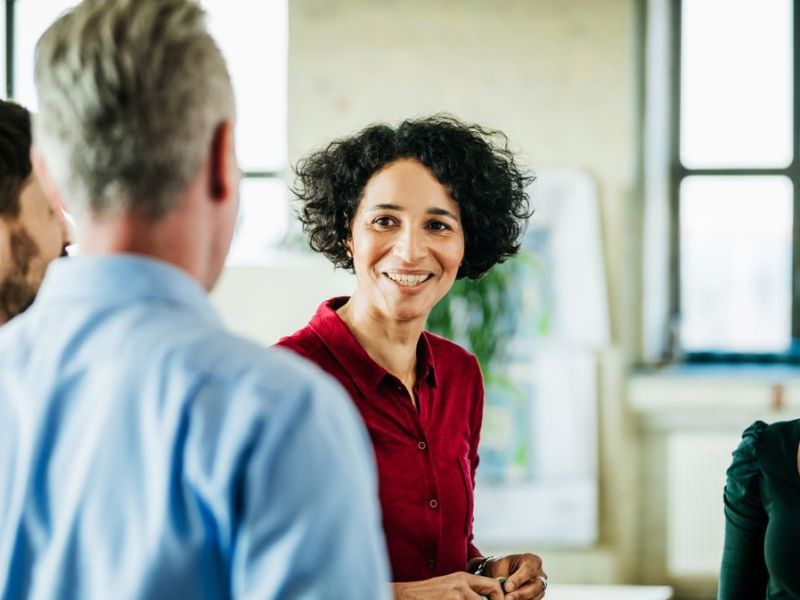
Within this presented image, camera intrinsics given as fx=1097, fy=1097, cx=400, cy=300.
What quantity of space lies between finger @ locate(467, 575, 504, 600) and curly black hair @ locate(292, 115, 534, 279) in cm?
58

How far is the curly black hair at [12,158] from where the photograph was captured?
4.15 ft

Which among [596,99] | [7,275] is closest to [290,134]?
[596,99]

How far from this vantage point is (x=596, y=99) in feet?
15.1

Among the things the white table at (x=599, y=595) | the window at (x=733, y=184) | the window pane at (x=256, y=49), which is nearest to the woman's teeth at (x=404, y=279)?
the white table at (x=599, y=595)

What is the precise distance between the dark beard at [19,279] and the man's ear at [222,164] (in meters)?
0.55

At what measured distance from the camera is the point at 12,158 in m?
1.28

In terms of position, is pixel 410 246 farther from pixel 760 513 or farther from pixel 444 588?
pixel 760 513

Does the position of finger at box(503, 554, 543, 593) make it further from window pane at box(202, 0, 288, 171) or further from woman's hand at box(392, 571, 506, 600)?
window pane at box(202, 0, 288, 171)

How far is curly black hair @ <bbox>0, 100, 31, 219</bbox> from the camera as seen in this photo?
4.15ft

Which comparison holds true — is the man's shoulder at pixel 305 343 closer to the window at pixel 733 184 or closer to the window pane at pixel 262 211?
the window pane at pixel 262 211

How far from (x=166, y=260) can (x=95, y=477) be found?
0.16 meters

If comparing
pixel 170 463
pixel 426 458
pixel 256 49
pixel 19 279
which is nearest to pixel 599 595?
pixel 426 458

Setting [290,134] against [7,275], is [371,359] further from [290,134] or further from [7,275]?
[290,134]

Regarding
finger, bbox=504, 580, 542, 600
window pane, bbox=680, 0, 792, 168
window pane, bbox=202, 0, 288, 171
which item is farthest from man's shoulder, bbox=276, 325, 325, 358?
window pane, bbox=680, 0, 792, 168
